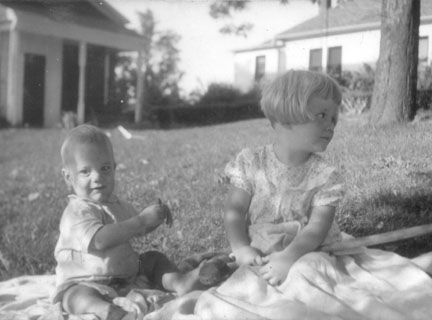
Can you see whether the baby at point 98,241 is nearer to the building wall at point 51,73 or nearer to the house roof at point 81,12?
the house roof at point 81,12

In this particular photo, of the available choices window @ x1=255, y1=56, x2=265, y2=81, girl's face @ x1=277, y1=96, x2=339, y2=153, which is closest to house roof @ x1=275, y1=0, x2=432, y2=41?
window @ x1=255, y1=56, x2=265, y2=81

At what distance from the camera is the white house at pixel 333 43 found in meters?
2.49

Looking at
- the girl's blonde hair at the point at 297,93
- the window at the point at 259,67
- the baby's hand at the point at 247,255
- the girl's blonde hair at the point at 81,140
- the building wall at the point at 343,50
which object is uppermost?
the building wall at the point at 343,50

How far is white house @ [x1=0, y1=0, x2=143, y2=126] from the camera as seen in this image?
9.55ft

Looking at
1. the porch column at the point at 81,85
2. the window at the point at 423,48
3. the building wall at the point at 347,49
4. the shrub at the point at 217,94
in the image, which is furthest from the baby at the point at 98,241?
Result: the window at the point at 423,48

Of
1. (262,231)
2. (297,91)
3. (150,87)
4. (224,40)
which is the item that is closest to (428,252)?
(262,231)

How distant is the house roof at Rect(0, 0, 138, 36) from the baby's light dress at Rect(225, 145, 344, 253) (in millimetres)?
956

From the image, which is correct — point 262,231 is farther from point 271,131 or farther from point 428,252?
point 428,252

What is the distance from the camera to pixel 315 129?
2.18 meters

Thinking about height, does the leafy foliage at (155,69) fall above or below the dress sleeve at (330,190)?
above

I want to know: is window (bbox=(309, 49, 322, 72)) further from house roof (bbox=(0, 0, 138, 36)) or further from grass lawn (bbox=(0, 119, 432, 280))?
house roof (bbox=(0, 0, 138, 36))

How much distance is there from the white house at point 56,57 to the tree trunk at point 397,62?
1.12 metres

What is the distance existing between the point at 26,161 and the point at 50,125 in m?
0.66

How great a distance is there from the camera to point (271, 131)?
2.45 meters
